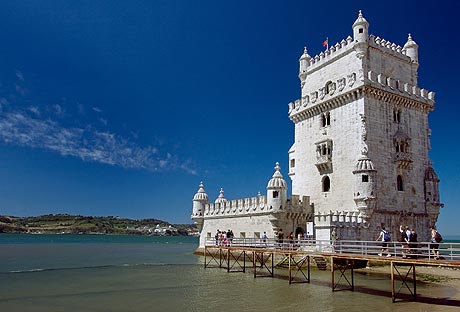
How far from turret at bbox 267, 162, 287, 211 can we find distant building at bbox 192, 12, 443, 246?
0.08 meters

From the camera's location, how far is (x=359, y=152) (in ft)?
105

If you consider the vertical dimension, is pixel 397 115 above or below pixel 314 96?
below

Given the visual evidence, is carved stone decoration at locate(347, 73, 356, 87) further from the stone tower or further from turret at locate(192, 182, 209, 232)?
turret at locate(192, 182, 209, 232)

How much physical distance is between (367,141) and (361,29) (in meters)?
9.32

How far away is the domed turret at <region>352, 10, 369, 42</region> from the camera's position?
111 feet

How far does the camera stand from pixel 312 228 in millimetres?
30250

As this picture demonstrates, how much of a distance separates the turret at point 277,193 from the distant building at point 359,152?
8cm

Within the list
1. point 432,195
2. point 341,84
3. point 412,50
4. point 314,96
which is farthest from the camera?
point 412,50

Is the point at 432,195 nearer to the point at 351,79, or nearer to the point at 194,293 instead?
the point at 351,79

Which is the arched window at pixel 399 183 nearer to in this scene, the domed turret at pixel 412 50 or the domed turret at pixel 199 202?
the domed turret at pixel 412 50

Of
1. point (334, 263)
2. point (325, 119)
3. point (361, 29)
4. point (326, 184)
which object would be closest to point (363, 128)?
point (325, 119)

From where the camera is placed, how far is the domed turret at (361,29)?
→ 3378cm

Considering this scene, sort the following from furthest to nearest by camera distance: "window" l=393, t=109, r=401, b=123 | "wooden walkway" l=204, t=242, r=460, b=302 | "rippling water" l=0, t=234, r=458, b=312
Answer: "window" l=393, t=109, r=401, b=123
"wooden walkway" l=204, t=242, r=460, b=302
"rippling water" l=0, t=234, r=458, b=312

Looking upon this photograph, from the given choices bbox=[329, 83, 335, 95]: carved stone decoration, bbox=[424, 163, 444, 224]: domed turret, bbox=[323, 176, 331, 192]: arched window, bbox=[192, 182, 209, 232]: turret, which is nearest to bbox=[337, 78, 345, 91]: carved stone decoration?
bbox=[329, 83, 335, 95]: carved stone decoration
